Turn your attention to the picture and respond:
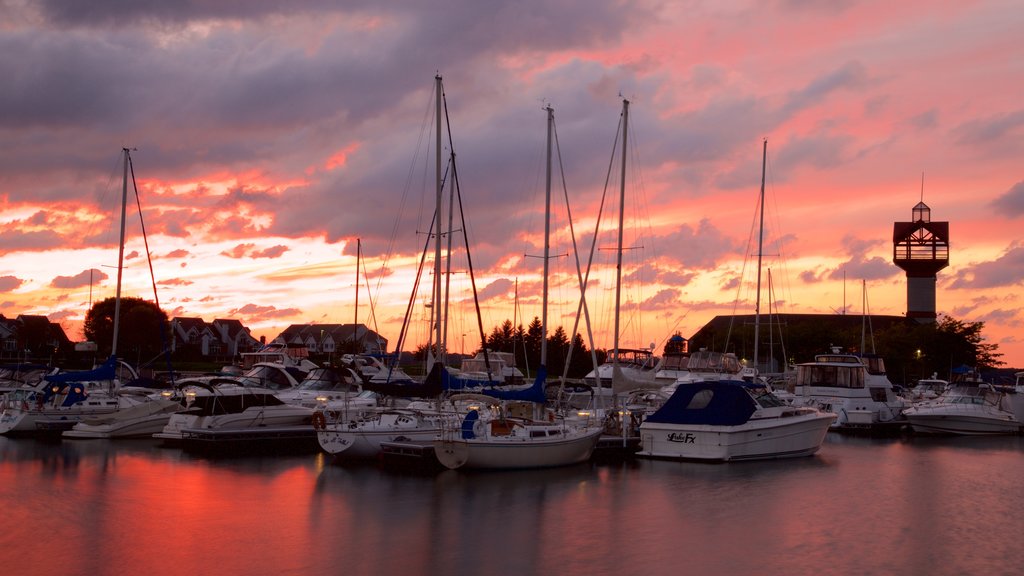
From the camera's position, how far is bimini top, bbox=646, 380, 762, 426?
103 ft

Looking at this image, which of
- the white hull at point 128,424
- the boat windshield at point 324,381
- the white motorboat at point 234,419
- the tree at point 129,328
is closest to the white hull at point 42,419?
the white hull at point 128,424

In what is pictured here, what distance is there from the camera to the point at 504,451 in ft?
92.0

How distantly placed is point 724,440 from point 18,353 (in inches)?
4229

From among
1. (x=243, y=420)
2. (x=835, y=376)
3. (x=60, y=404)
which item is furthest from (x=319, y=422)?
(x=835, y=376)

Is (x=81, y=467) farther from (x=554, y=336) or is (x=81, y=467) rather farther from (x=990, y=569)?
(x=554, y=336)

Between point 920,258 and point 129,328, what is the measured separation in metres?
91.1

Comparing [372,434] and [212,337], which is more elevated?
[212,337]

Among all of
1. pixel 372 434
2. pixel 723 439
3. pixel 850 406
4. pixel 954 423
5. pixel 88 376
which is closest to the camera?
pixel 372 434

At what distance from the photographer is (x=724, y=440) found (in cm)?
3144

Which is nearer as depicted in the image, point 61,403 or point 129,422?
point 129,422

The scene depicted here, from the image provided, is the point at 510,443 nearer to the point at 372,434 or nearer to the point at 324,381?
the point at 372,434

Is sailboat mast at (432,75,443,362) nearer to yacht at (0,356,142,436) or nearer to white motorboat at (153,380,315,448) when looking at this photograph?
white motorboat at (153,380,315,448)

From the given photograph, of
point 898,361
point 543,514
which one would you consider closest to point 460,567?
point 543,514

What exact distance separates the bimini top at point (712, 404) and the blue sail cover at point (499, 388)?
4.19 metres
